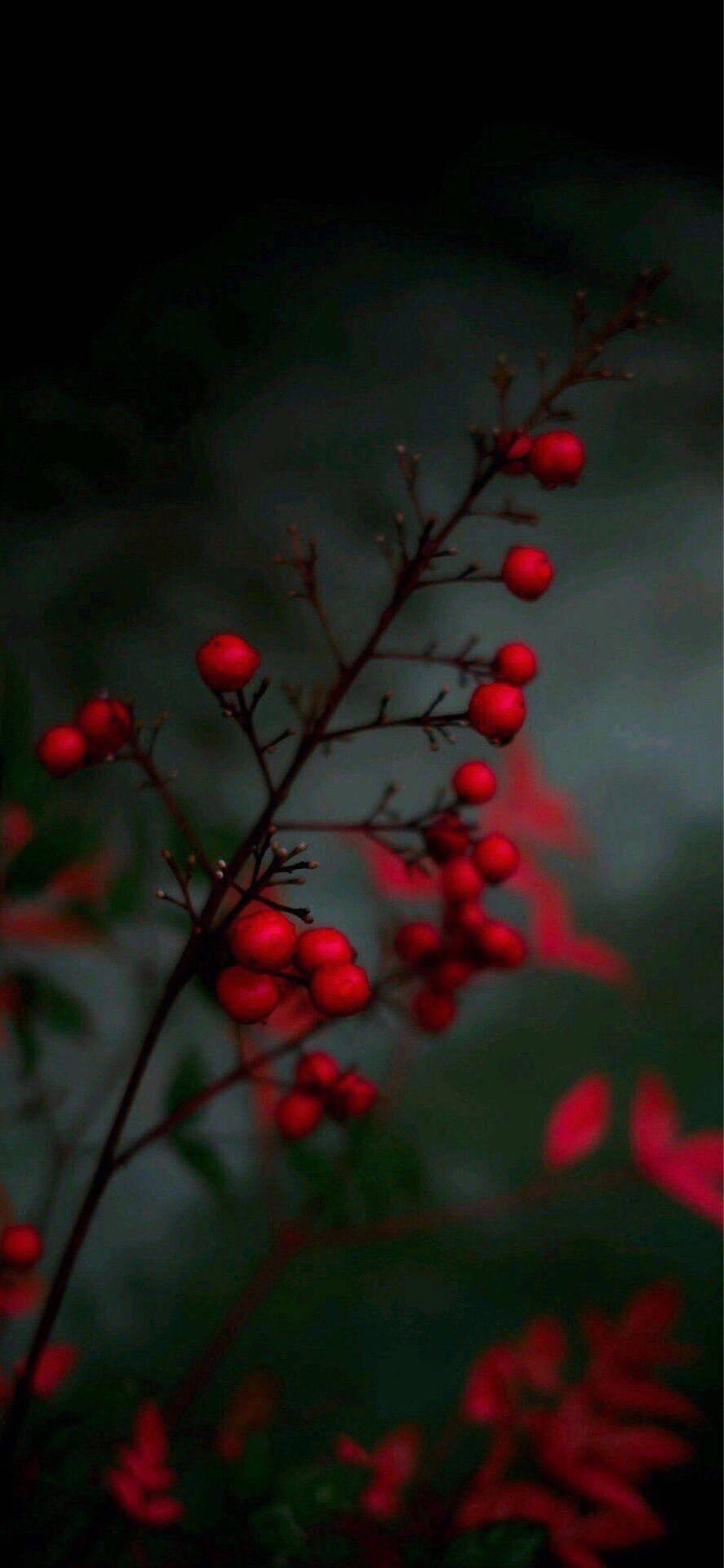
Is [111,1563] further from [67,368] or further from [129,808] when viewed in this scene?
[67,368]

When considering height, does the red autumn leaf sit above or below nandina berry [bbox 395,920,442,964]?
below

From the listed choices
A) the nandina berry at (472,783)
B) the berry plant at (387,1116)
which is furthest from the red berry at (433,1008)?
the nandina berry at (472,783)

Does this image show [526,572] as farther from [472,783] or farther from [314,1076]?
[314,1076]

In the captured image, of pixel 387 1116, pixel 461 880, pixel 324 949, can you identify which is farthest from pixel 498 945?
pixel 387 1116

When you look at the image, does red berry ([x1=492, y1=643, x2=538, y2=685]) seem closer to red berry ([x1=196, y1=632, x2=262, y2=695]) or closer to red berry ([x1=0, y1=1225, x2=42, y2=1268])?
red berry ([x1=196, y1=632, x2=262, y2=695])

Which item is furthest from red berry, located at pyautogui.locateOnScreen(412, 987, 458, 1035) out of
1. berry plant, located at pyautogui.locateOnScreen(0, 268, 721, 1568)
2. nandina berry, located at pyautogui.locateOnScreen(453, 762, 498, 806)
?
nandina berry, located at pyautogui.locateOnScreen(453, 762, 498, 806)

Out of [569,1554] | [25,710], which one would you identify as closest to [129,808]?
[25,710]

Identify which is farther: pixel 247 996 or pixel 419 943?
pixel 419 943

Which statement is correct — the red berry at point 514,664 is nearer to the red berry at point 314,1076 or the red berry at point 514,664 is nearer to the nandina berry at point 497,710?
the nandina berry at point 497,710

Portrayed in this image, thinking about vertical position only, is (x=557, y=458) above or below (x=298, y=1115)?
above
